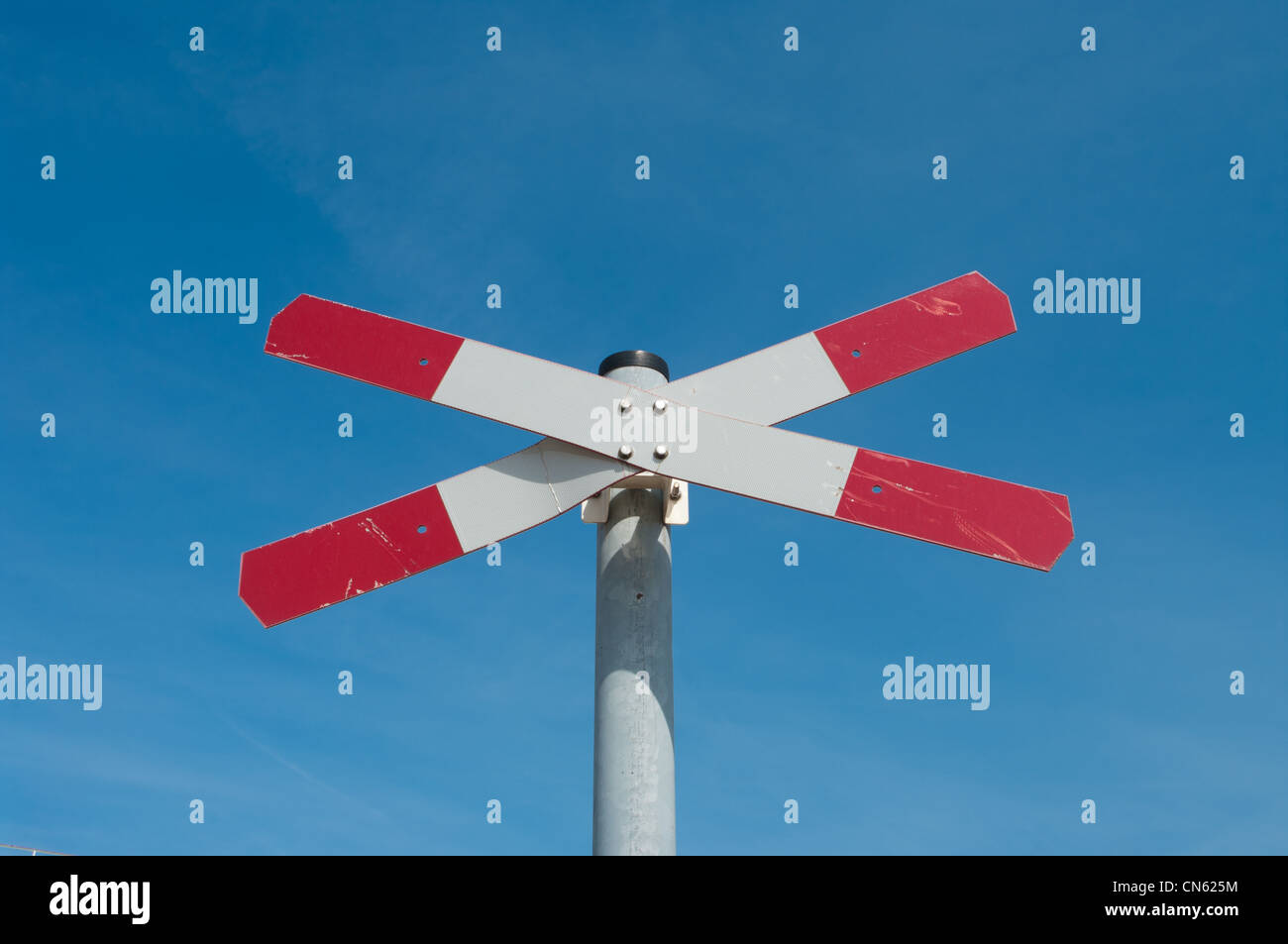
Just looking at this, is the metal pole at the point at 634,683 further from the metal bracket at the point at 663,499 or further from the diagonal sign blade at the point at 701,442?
the diagonal sign blade at the point at 701,442

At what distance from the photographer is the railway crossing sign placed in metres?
4.65

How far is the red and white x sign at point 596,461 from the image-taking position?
4.65 metres

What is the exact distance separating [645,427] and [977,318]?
1.57 metres

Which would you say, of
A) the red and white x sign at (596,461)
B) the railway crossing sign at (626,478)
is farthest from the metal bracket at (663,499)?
the red and white x sign at (596,461)

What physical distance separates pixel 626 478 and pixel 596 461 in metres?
0.14

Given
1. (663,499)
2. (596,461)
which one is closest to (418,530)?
(596,461)

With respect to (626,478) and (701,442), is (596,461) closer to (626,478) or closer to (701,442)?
(626,478)

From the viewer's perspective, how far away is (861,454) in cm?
470

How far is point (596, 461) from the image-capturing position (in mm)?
4832

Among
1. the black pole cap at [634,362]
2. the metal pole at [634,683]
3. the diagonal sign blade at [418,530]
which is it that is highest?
the black pole cap at [634,362]
